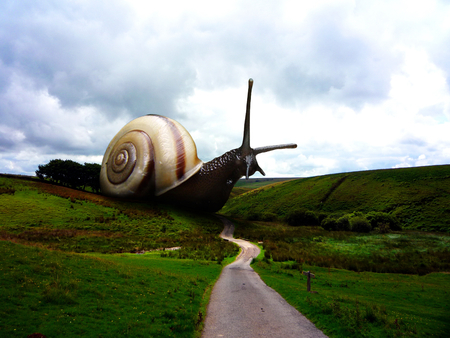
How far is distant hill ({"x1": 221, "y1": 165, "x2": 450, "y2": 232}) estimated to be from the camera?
41.4 meters

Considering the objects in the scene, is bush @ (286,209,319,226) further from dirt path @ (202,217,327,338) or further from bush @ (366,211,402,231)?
dirt path @ (202,217,327,338)

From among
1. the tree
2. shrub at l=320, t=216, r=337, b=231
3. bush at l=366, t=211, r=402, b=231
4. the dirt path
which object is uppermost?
the tree

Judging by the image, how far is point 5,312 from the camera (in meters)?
4.54

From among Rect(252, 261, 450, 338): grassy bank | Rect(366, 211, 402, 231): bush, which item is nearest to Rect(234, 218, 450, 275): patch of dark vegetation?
Rect(252, 261, 450, 338): grassy bank

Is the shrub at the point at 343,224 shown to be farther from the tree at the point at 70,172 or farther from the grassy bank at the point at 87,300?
the tree at the point at 70,172

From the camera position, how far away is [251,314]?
7.18 meters

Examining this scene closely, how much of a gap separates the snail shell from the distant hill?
31.5 m

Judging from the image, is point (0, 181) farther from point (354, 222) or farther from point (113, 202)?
point (354, 222)

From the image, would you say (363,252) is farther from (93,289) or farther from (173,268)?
(93,289)

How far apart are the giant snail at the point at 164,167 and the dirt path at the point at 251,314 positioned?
60.0 ft

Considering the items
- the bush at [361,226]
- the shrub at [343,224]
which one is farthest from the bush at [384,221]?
the shrub at [343,224]

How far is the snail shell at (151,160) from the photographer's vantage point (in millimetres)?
29062

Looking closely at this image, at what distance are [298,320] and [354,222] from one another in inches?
1341

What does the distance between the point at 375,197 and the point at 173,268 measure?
54.3 meters
